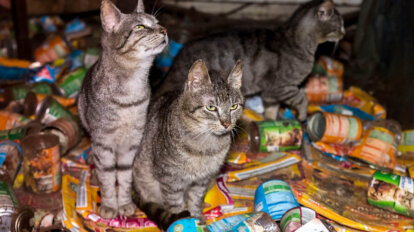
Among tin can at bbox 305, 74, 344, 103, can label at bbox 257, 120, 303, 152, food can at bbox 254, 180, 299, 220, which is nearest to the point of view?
food can at bbox 254, 180, 299, 220

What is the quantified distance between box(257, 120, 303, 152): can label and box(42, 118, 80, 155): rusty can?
155 cm

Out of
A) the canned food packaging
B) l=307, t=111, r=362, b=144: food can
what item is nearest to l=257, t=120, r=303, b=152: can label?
l=307, t=111, r=362, b=144: food can

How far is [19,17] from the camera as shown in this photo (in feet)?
14.4

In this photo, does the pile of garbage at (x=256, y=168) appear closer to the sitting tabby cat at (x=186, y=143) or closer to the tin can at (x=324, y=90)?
the tin can at (x=324, y=90)

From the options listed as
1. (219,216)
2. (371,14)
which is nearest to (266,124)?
(219,216)

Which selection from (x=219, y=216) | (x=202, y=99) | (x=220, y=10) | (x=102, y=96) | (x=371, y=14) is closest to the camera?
(x=202, y=99)

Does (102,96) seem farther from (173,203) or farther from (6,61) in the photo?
(6,61)

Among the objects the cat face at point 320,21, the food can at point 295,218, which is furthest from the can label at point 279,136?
the food can at point 295,218

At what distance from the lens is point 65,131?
318cm

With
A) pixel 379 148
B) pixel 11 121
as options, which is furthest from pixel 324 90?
pixel 11 121

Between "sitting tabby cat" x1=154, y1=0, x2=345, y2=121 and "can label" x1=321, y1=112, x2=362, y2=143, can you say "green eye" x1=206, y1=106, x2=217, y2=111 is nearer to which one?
"sitting tabby cat" x1=154, y1=0, x2=345, y2=121

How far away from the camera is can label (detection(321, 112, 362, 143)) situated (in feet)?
11.0

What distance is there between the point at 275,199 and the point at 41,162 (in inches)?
64.0

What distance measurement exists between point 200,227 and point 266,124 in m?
1.46
